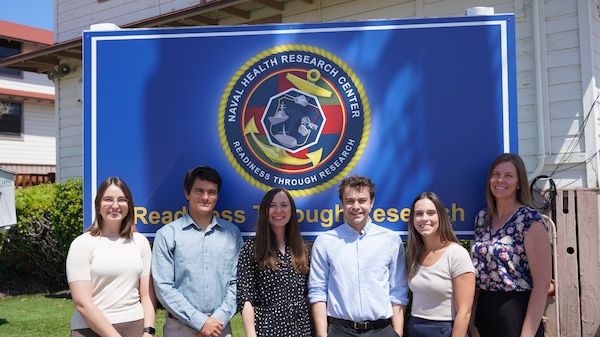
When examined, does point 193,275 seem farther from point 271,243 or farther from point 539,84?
point 539,84

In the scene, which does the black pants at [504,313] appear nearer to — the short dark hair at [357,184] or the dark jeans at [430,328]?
the dark jeans at [430,328]

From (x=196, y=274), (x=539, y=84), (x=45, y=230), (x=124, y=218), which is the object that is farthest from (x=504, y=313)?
(x=45, y=230)

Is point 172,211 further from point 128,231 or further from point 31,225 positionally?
point 31,225

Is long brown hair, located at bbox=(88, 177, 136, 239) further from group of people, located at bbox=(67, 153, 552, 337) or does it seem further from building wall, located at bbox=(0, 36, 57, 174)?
building wall, located at bbox=(0, 36, 57, 174)

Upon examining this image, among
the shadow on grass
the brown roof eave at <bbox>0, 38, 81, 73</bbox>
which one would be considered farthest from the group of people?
the brown roof eave at <bbox>0, 38, 81, 73</bbox>

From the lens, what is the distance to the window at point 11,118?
69.1 ft

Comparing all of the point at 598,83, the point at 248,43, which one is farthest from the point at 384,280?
the point at 598,83

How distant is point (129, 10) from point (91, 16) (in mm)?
974

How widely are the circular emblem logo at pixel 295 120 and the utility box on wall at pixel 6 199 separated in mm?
4975

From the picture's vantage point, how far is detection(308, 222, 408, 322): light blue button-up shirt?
3168 mm

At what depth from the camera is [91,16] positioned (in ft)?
32.8

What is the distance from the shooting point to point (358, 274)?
3.20 metres

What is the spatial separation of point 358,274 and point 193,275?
38.1 inches

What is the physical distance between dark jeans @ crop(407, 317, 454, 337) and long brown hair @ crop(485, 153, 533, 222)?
0.70 meters
